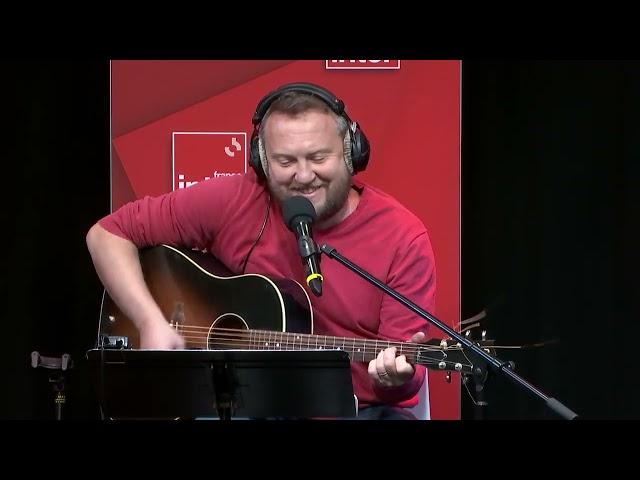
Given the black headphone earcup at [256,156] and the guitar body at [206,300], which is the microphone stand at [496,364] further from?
the black headphone earcup at [256,156]

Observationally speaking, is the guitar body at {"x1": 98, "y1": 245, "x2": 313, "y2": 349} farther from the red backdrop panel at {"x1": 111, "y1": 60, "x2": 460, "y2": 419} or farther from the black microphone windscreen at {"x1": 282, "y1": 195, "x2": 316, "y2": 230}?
the red backdrop panel at {"x1": 111, "y1": 60, "x2": 460, "y2": 419}

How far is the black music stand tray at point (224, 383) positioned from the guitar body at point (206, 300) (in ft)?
0.89

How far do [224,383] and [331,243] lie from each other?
851 mm

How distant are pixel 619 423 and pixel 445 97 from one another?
2711 mm

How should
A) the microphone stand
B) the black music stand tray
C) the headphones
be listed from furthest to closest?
the headphones
the black music stand tray
the microphone stand

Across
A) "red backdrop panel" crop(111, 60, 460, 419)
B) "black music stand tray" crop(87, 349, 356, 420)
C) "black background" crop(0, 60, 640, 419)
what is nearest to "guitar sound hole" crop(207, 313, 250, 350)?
"black music stand tray" crop(87, 349, 356, 420)

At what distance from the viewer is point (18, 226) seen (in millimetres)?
4246

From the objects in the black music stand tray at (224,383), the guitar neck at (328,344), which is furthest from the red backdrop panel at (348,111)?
the black music stand tray at (224,383)

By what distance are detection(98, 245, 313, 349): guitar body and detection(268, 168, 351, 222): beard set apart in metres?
0.29

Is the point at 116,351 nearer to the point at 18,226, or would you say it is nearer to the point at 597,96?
the point at 18,226

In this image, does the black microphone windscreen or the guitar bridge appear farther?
the guitar bridge

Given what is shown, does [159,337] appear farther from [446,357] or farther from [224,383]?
[446,357]

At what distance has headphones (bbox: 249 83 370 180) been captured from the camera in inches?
131

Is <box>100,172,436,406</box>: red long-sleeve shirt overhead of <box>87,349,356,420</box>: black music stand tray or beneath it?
overhead
